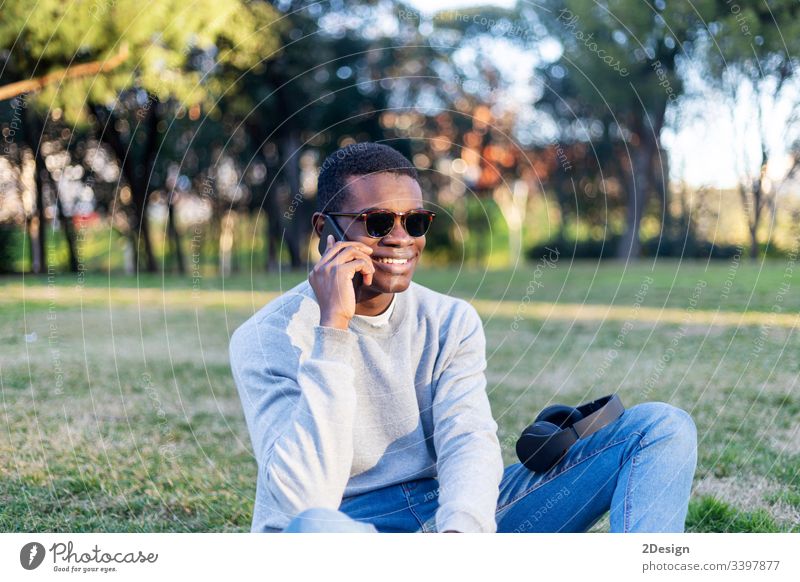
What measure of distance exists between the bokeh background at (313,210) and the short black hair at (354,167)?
1.52 metres

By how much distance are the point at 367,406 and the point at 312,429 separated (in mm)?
365

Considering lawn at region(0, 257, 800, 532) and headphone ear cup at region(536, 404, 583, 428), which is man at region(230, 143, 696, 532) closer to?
headphone ear cup at region(536, 404, 583, 428)

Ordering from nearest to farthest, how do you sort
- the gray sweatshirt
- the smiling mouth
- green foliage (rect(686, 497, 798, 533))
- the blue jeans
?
the gray sweatshirt, the blue jeans, the smiling mouth, green foliage (rect(686, 497, 798, 533))

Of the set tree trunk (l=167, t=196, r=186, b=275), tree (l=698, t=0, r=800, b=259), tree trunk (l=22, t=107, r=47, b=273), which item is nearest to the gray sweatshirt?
tree (l=698, t=0, r=800, b=259)

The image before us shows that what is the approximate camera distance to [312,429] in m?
2.48

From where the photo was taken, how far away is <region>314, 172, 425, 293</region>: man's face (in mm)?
2832

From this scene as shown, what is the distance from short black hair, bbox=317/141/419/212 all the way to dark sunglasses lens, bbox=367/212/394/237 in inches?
4.7

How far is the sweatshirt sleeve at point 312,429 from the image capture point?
8.11 feet

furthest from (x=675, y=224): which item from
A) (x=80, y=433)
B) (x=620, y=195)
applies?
(x=80, y=433)

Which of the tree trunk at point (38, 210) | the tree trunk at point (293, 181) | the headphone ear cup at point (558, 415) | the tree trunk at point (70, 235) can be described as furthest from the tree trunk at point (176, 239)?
the headphone ear cup at point (558, 415)

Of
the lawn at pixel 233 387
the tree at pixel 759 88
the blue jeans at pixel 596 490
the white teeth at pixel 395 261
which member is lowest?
the lawn at pixel 233 387

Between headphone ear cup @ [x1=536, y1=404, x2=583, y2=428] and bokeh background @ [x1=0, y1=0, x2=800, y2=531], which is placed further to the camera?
bokeh background @ [x1=0, y1=0, x2=800, y2=531]

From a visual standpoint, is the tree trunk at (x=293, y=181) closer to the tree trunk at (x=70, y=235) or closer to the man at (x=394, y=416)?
the tree trunk at (x=70, y=235)

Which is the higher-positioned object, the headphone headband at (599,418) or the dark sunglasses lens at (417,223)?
the dark sunglasses lens at (417,223)
